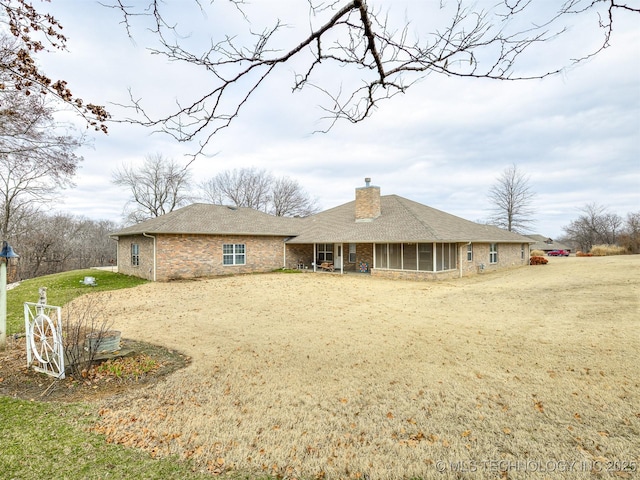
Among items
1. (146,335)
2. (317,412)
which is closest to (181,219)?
(146,335)

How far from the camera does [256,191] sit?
1756 inches

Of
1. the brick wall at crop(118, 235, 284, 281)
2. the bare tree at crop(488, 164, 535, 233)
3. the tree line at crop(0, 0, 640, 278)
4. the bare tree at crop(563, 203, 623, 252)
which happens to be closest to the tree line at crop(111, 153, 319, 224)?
the brick wall at crop(118, 235, 284, 281)

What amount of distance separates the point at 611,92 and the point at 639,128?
37.3 inches

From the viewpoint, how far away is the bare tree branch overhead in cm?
288

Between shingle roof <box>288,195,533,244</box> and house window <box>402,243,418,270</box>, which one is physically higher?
shingle roof <box>288,195,533,244</box>

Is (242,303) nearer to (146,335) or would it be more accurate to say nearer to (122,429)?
(146,335)

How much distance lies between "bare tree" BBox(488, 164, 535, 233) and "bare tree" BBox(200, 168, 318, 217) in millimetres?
27285

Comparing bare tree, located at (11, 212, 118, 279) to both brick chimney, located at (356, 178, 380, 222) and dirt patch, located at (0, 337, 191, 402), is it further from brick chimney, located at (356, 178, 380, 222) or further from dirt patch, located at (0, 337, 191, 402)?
dirt patch, located at (0, 337, 191, 402)

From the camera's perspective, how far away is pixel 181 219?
19562mm

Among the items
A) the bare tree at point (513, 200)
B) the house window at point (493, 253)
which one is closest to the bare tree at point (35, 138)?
the house window at point (493, 253)

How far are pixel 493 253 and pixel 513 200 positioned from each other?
25.3 meters

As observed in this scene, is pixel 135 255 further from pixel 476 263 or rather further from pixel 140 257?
pixel 476 263

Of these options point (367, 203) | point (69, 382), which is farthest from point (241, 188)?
point (69, 382)

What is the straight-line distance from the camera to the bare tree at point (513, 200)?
140 ft
